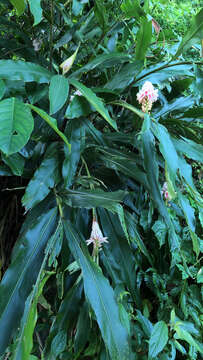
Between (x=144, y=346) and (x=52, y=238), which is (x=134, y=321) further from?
(x=52, y=238)

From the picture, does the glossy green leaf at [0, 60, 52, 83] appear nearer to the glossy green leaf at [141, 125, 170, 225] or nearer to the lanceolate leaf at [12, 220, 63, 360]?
the glossy green leaf at [141, 125, 170, 225]

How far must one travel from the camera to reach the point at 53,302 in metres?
0.65

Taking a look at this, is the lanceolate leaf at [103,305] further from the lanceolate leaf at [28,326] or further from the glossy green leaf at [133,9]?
the glossy green leaf at [133,9]

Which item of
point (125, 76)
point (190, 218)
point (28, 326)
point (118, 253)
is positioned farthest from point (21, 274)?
point (125, 76)

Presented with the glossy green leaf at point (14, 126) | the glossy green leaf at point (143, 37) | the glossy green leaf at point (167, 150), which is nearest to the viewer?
the glossy green leaf at point (14, 126)

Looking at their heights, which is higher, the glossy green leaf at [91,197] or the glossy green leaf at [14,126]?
the glossy green leaf at [14,126]

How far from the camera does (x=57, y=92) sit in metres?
0.47

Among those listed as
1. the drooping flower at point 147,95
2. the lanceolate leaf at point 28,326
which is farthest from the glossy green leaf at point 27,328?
the drooping flower at point 147,95

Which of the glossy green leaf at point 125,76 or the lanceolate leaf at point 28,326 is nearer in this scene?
the lanceolate leaf at point 28,326

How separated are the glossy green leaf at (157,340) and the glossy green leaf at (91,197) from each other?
0.28 metres

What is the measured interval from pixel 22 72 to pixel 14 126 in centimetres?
16

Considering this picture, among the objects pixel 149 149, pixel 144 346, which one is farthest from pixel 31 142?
pixel 144 346

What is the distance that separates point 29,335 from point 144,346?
331mm

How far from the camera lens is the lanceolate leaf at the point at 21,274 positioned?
433 millimetres
